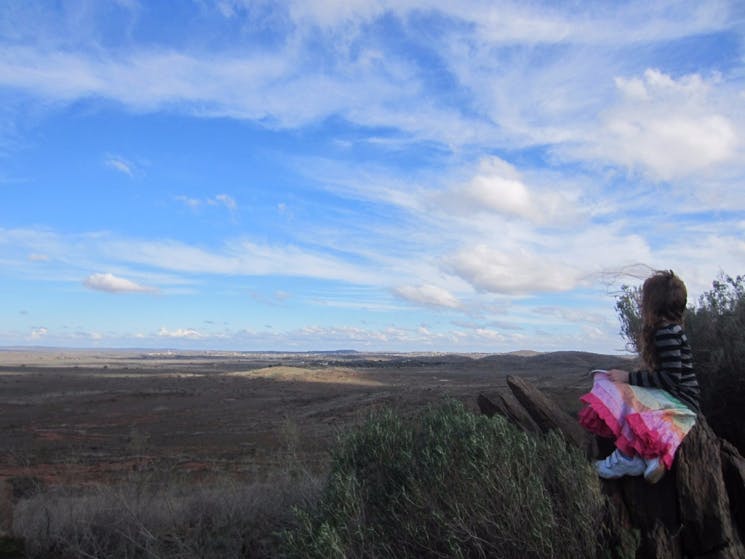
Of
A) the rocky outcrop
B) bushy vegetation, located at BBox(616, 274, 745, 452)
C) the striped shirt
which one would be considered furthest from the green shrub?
bushy vegetation, located at BBox(616, 274, 745, 452)

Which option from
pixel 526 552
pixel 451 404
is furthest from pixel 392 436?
pixel 526 552

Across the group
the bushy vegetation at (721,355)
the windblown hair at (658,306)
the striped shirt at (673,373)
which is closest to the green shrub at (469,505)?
the striped shirt at (673,373)

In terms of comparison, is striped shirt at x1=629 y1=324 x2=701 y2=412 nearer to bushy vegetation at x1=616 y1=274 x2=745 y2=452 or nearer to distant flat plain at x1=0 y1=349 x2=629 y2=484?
distant flat plain at x1=0 y1=349 x2=629 y2=484

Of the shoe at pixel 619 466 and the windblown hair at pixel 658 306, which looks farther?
the windblown hair at pixel 658 306

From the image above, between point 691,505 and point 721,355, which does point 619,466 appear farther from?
point 721,355

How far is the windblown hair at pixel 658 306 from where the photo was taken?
435 centimetres

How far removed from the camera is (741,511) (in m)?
4.12

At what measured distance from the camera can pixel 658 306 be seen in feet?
14.3

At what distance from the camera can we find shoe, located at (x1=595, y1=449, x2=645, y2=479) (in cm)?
419

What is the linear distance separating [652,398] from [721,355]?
6526 millimetres

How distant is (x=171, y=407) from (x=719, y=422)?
31340 millimetres

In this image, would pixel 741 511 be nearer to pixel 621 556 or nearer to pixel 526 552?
pixel 621 556

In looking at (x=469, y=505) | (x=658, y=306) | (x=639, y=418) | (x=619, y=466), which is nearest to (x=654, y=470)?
(x=619, y=466)

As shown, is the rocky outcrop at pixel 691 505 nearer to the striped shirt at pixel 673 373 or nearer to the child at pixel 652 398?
the child at pixel 652 398
